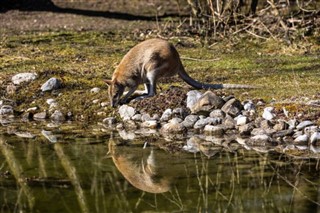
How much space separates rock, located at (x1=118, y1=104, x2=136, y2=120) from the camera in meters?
9.94

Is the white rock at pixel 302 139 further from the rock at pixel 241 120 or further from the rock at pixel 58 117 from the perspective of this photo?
the rock at pixel 58 117

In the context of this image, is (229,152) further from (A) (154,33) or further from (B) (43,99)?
(A) (154,33)

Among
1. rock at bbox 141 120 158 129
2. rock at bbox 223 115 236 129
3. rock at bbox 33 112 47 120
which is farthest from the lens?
rock at bbox 33 112 47 120

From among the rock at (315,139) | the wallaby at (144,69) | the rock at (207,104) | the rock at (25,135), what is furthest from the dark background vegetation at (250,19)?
the rock at (25,135)

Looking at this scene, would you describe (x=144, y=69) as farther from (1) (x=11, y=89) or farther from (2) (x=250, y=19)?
(2) (x=250, y=19)

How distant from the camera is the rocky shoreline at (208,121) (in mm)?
8641

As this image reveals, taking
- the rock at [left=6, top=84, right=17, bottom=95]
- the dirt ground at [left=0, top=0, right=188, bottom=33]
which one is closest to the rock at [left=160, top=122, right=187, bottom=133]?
the rock at [left=6, top=84, right=17, bottom=95]

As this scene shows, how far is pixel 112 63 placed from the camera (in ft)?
42.4

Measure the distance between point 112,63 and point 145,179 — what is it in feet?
19.6

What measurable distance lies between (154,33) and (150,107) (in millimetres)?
6491

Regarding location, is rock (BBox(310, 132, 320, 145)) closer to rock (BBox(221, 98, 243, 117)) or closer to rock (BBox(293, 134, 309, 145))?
rock (BBox(293, 134, 309, 145))

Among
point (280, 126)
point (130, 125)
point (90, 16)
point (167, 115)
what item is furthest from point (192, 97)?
point (90, 16)

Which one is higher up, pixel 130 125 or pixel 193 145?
pixel 193 145

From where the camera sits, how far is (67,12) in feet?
62.5
